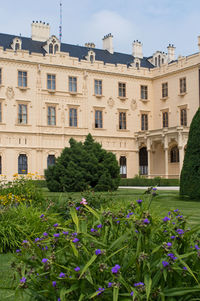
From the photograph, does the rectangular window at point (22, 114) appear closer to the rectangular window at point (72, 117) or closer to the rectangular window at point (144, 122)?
the rectangular window at point (72, 117)

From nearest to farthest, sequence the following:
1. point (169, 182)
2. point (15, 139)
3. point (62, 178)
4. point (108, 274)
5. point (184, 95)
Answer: point (108, 274), point (62, 178), point (169, 182), point (15, 139), point (184, 95)

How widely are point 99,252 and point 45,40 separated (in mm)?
39597

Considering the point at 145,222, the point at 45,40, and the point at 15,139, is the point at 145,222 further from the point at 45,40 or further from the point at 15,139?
the point at 45,40

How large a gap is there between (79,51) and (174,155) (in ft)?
46.1

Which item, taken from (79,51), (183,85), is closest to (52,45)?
(79,51)

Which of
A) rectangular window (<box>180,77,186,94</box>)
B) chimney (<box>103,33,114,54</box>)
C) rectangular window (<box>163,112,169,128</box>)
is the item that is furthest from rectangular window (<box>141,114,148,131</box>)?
chimney (<box>103,33,114,54</box>)

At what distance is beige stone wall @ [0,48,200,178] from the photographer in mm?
35156

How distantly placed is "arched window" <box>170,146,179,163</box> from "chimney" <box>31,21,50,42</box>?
16.5 m

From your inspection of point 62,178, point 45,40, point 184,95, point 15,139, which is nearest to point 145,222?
point 62,178

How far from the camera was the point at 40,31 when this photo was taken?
132ft

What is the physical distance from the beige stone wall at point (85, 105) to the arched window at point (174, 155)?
38.7 inches

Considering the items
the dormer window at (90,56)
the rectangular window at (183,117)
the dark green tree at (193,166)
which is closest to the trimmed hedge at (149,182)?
the rectangular window at (183,117)

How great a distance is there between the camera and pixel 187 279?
3406 mm

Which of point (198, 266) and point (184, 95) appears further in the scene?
point (184, 95)
